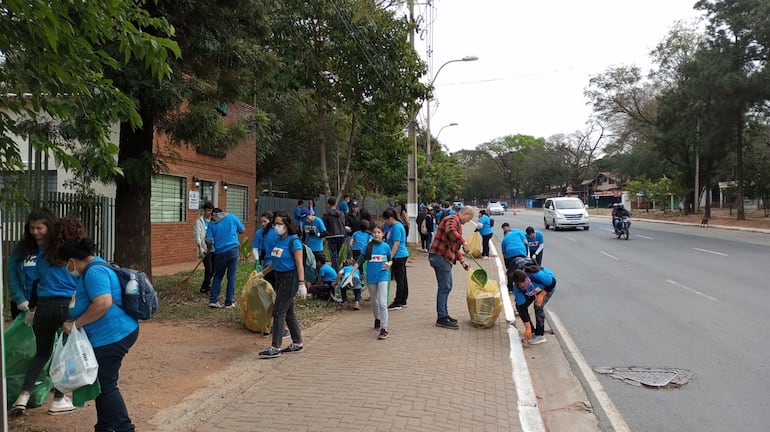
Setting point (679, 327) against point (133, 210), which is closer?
point (679, 327)

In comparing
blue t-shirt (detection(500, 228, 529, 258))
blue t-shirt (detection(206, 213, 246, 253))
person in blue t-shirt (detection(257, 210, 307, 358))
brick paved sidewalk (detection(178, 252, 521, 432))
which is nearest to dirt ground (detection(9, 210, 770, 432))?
brick paved sidewalk (detection(178, 252, 521, 432))

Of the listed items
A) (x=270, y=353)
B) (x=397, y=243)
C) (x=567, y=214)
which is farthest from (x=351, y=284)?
(x=567, y=214)

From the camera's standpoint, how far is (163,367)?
5758mm

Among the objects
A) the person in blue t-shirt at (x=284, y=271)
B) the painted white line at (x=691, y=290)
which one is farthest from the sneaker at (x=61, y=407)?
the painted white line at (x=691, y=290)

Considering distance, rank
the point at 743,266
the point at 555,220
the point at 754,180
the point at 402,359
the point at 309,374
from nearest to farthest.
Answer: the point at 309,374 → the point at 402,359 → the point at 743,266 → the point at 555,220 → the point at 754,180

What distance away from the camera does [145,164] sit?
8.18m

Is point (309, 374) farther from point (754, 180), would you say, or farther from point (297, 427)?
point (754, 180)

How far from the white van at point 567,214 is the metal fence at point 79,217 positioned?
2290 centimetres

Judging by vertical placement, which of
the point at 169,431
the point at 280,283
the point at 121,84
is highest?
the point at 121,84

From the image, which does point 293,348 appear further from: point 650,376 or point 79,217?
point 79,217

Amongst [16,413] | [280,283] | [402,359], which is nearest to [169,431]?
[16,413]

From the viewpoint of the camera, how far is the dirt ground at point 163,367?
14.1ft

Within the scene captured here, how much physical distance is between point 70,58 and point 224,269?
15.1 ft

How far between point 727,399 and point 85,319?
5286 mm
